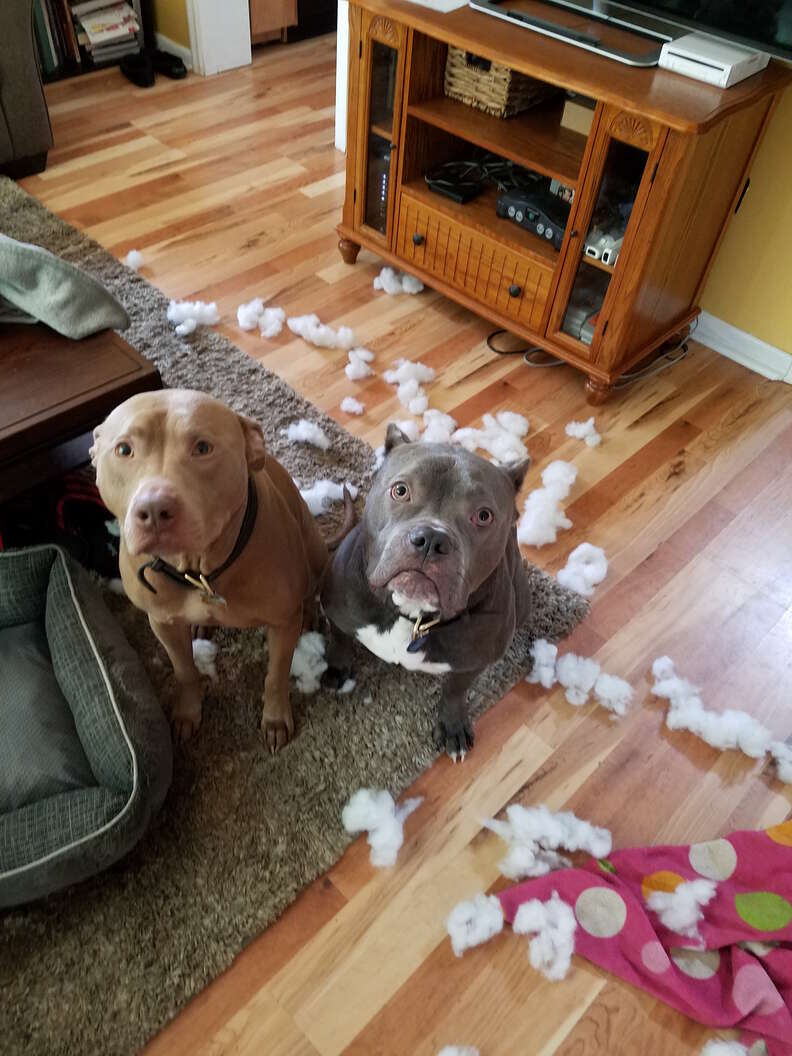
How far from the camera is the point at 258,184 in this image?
336 centimetres

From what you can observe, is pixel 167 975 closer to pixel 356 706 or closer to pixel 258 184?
pixel 356 706

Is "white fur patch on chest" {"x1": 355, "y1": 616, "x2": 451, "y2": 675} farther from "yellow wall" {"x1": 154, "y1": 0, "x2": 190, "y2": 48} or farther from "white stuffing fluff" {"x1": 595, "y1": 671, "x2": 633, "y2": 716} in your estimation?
"yellow wall" {"x1": 154, "y1": 0, "x2": 190, "y2": 48}

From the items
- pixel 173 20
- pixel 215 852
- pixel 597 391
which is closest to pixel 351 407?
pixel 597 391

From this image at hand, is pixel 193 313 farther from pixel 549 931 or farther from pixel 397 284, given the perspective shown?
pixel 549 931

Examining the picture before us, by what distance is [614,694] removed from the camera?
6.08 feet

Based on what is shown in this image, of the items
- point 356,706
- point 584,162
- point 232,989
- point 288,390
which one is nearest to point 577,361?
point 584,162

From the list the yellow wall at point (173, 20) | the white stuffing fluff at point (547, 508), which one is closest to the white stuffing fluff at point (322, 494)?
the white stuffing fluff at point (547, 508)

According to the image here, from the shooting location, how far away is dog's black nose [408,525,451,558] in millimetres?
1187

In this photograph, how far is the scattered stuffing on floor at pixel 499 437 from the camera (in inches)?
92.9

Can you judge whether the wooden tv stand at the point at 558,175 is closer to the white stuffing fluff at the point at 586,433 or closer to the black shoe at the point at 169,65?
the white stuffing fluff at the point at 586,433

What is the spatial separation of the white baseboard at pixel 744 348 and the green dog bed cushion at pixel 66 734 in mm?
2259

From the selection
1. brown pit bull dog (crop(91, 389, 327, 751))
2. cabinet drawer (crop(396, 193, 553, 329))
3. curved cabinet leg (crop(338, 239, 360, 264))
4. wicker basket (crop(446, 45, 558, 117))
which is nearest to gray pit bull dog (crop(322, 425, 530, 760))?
brown pit bull dog (crop(91, 389, 327, 751))

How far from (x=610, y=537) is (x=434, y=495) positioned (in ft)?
3.62

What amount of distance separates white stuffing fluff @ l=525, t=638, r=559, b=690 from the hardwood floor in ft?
0.10
